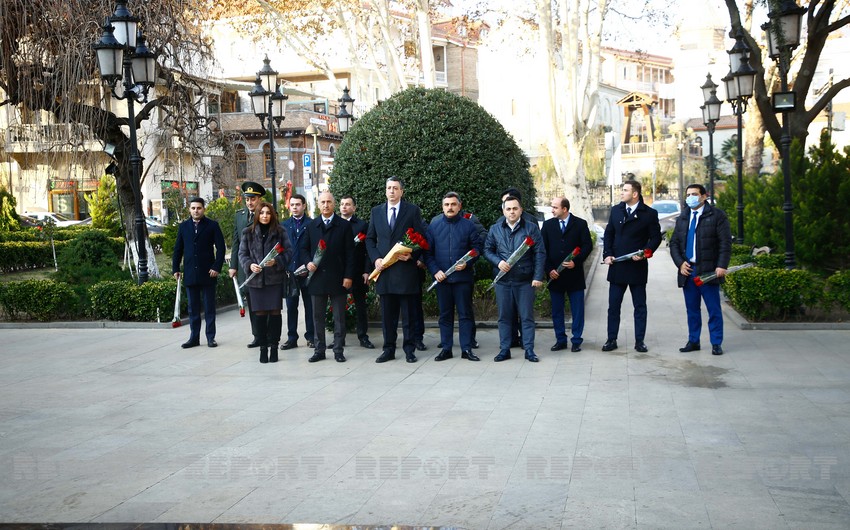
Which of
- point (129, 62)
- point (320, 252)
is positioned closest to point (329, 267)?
point (320, 252)

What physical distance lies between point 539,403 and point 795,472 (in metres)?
2.66

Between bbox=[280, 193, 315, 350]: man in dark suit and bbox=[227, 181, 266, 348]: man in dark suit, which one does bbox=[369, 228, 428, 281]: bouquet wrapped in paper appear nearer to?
bbox=[280, 193, 315, 350]: man in dark suit

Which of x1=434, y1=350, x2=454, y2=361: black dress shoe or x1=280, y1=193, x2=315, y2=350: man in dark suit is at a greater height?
x1=280, y1=193, x2=315, y2=350: man in dark suit

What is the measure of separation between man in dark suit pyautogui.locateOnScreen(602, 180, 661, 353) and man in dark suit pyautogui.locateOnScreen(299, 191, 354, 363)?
3.04 meters

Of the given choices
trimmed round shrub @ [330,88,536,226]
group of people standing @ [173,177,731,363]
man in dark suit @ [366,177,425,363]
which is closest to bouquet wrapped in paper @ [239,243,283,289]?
group of people standing @ [173,177,731,363]

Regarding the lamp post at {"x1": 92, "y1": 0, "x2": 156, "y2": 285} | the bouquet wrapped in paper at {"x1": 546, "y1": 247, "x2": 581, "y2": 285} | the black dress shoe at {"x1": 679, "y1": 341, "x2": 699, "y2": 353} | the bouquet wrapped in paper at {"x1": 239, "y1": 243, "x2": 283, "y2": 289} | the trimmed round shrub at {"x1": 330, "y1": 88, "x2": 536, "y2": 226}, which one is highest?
the lamp post at {"x1": 92, "y1": 0, "x2": 156, "y2": 285}

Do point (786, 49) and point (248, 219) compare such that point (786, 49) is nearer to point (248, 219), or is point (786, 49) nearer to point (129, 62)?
point (248, 219)

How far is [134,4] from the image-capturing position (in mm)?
16500

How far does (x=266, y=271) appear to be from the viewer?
10.7m

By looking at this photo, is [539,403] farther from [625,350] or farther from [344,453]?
[625,350]

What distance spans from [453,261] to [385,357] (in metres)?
1.35

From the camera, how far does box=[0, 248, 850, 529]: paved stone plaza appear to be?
17.5 ft

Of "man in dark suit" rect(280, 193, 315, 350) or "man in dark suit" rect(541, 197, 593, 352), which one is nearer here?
"man in dark suit" rect(541, 197, 593, 352)

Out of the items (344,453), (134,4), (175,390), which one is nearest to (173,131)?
(134,4)
